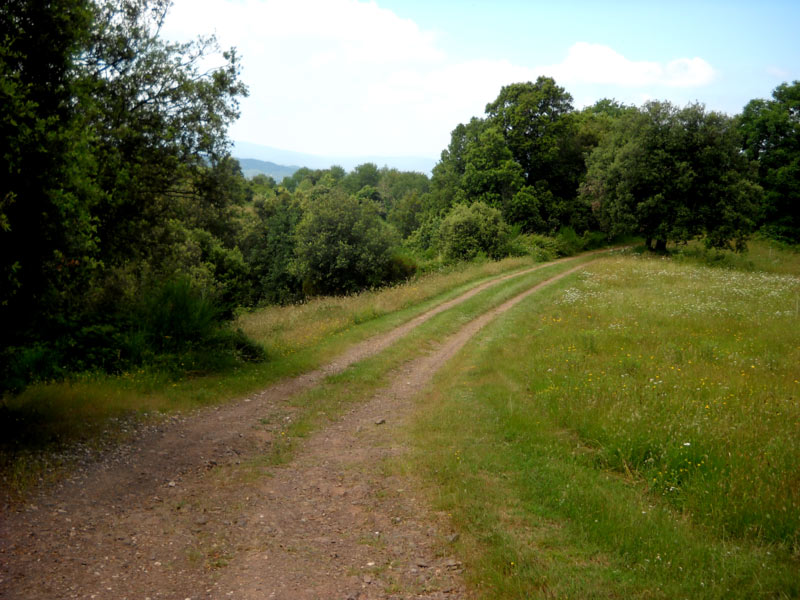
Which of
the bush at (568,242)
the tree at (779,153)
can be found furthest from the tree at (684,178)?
the tree at (779,153)

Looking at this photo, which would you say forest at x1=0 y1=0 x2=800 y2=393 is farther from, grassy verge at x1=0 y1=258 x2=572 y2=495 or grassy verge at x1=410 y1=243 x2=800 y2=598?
grassy verge at x1=410 y1=243 x2=800 y2=598

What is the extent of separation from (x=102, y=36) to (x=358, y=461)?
10.3m

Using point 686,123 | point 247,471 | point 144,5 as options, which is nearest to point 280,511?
point 247,471

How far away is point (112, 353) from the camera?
34.9 feet

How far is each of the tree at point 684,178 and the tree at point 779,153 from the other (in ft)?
46.0

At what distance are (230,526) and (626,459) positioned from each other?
536 centimetres

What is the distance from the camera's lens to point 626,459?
6.88 metres

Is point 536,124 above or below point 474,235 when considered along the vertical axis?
above

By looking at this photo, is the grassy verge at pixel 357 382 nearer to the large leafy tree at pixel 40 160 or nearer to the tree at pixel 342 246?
the large leafy tree at pixel 40 160

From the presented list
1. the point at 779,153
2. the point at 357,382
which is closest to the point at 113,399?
the point at 357,382

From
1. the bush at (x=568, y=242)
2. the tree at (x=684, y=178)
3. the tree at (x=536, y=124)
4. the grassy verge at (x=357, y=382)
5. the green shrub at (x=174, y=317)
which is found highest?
the tree at (x=536, y=124)

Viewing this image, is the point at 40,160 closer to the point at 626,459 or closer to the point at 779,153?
the point at 626,459

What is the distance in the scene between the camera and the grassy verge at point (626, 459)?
4543 mm

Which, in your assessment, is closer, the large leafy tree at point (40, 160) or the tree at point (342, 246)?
the large leafy tree at point (40, 160)
